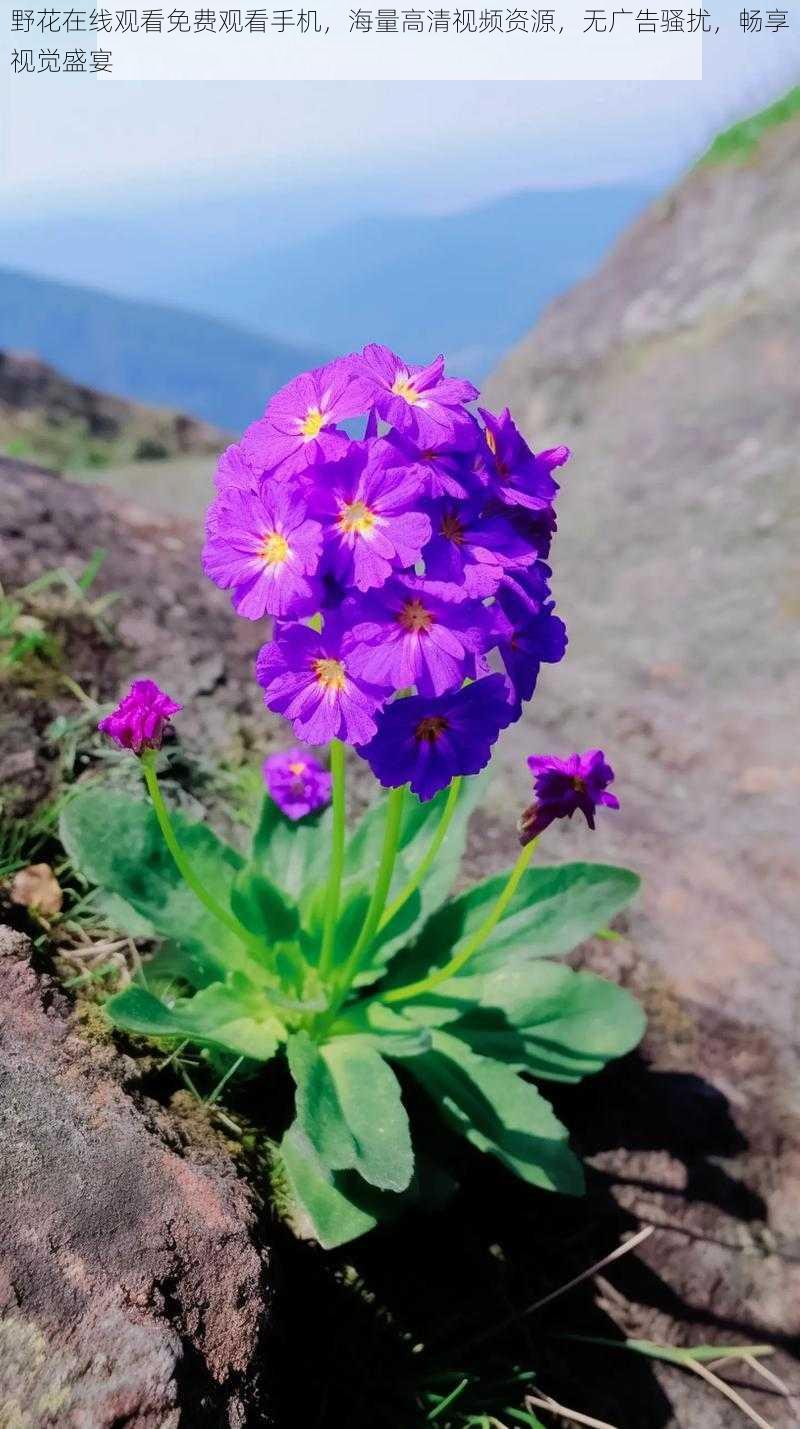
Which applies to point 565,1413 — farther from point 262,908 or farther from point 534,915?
point 262,908

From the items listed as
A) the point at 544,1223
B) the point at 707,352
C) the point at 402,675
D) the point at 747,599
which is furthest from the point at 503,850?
the point at 707,352

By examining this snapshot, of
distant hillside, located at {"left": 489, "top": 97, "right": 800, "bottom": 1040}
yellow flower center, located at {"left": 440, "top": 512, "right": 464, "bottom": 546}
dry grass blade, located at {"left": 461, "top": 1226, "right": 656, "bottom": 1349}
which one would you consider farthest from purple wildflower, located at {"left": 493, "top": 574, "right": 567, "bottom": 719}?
distant hillside, located at {"left": 489, "top": 97, "right": 800, "bottom": 1040}

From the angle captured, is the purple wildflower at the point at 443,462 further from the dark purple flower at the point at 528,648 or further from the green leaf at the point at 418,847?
the green leaf at the point at 418,847

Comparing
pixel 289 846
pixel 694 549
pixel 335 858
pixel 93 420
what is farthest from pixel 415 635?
pixel 93 420

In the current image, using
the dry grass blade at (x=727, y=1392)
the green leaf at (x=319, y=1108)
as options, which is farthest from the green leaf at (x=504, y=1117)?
the dry grass blade at (x=727, y=1392)

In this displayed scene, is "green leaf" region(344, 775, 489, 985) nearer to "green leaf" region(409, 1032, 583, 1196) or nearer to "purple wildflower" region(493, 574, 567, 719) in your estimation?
"green leaf" region(409, 1032, 583, 1196)

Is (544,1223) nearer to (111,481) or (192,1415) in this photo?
(192,1415)

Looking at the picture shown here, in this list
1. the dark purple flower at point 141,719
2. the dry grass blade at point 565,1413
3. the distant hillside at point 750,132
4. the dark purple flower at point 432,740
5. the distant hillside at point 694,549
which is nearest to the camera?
the dark purple flower at point 432,740
